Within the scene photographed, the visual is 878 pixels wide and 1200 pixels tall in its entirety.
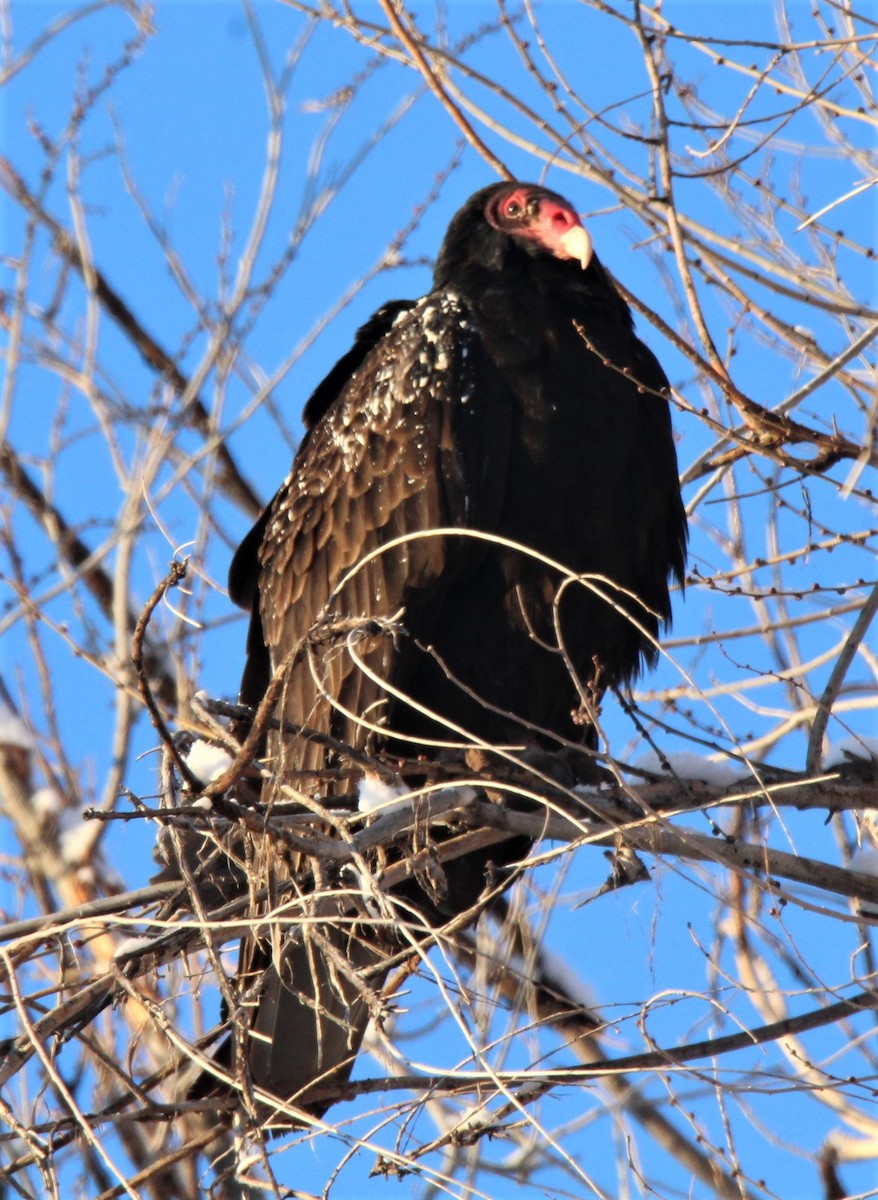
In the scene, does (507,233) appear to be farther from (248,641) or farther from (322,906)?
(322,906)

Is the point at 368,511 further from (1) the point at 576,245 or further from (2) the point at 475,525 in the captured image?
(1) the point at 576,245

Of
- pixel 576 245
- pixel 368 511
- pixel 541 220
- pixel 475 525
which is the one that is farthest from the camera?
pixel 541 220

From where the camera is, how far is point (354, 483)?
3.99 metres

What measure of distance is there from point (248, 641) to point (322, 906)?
141 cm

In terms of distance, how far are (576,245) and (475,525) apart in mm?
846

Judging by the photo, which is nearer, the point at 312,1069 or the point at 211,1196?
the point at 211,1196

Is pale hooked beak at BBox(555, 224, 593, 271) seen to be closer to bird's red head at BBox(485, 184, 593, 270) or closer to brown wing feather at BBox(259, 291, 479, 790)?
bird's red head at BBox(485, 184, 593, 270)

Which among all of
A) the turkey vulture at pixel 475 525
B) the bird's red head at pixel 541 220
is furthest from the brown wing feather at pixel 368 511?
the bird's red head at pixel 541 220

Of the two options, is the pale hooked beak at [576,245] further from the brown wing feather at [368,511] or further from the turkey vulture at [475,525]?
the brown wing feather at [368,511]

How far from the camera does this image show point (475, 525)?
149 inches

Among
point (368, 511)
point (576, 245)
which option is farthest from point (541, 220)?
point (368, 511)

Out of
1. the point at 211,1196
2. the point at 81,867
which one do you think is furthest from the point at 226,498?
the point at 211,1196

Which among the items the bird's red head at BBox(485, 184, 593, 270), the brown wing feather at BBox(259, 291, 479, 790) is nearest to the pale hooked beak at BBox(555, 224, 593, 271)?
the bird's red head at BBox(485, 184, 593, 270)

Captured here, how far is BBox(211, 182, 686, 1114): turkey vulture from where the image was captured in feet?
12.4
